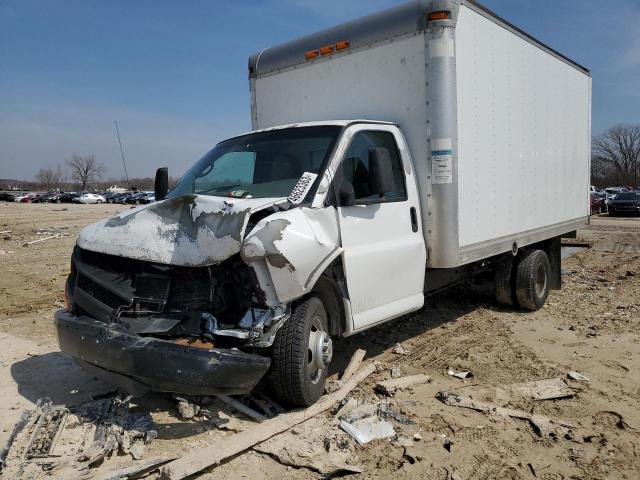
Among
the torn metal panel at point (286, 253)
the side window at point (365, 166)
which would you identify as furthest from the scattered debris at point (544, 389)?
the torn metal panel at point (286, 253)

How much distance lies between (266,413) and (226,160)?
7.62 feet

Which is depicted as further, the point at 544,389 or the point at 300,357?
the point at 544,389

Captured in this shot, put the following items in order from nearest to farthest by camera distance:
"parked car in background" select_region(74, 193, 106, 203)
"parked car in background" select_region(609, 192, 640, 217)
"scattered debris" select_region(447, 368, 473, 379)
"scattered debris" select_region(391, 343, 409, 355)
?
"scattered debris" select_region(447, 368, 473, 379)
"scattered debris" select_region(391, 343, 409, 355)
"parked car in background" select_region(609, 192, 640, 217)
"parked car in background" select_region(74, 193, 106, 203)

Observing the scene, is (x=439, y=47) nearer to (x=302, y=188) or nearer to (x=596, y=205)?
(x=302, y=188)

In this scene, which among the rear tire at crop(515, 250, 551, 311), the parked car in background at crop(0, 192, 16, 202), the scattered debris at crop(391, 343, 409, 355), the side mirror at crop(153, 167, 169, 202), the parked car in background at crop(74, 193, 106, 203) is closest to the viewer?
the scattered debris at crop(391, 343, 409, 355)

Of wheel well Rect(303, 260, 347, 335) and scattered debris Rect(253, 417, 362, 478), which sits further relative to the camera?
wheel well Rect(303, 260, 347, 335)

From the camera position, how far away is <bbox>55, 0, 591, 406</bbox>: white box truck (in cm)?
358

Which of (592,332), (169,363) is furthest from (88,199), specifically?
(169,363)

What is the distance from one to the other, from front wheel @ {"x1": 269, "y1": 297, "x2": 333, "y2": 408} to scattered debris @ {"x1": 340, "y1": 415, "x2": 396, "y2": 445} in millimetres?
363

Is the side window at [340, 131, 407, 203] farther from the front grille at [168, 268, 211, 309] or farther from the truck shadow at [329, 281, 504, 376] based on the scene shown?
the truck shadow at [329, 281, 504, 376]

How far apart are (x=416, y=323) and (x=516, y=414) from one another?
271 centimetres

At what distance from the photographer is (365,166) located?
15.1 ft

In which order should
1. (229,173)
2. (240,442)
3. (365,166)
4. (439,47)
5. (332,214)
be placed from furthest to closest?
1. (439,47)
2. (229,173)
3. (365,166)
4. (332,214)
5. (240,442)

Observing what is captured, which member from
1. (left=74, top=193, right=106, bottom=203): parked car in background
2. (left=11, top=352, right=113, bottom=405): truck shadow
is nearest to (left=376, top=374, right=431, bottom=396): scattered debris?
(left=11, top=352, right=113, bottom=405): truck shadow
